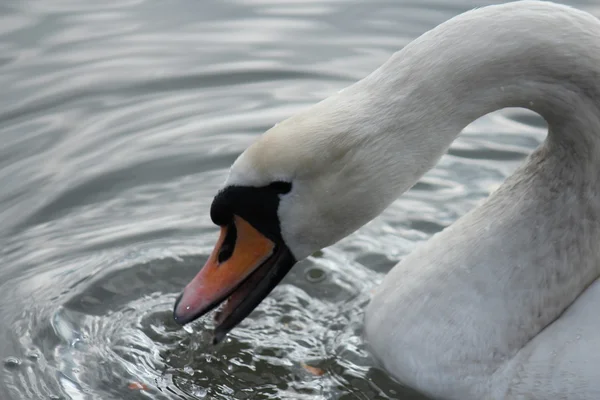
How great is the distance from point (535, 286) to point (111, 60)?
4.61 m

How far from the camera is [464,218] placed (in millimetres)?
4652

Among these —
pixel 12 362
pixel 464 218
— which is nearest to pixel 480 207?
pixel 464 218

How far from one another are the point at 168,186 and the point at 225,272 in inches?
91.5

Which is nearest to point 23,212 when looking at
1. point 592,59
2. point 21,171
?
point 21,171

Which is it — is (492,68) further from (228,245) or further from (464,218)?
(228,245)

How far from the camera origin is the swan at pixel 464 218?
3760mm

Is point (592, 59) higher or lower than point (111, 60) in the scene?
higher

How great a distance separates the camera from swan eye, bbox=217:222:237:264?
13.4 feet

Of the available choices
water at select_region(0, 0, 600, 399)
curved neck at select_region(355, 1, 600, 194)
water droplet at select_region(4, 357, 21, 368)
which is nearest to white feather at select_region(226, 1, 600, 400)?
curved neck at select_region(355, 1, 600, 194)

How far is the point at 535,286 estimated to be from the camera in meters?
4.34

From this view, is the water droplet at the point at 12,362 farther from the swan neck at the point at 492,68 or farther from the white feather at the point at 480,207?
the swan neck at the point at 492,68

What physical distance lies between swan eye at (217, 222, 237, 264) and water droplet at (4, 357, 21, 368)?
1.17 metres

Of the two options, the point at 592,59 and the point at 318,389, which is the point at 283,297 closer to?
the point at 318,389

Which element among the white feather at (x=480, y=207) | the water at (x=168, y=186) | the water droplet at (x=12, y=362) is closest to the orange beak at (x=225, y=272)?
the white feather at (x=480, y=207)
